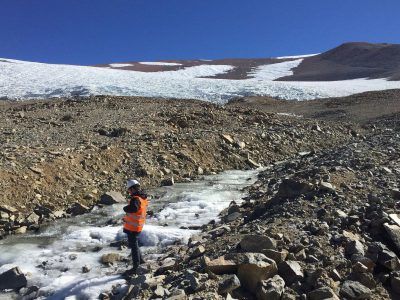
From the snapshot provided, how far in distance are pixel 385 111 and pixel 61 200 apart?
58.8 ft

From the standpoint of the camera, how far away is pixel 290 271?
15.0 feet

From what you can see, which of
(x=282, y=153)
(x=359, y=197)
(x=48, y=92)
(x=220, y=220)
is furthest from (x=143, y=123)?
(x=48, y=92)

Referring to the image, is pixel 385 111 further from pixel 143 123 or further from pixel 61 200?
pixel 61 200

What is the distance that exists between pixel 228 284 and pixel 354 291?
1.18 m

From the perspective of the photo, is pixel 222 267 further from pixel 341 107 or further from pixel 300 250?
pixel 341 107

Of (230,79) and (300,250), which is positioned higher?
(230,79)

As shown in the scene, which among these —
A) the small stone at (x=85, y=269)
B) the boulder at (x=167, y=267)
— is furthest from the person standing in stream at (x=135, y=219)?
the small stone at (x=85, y=269)

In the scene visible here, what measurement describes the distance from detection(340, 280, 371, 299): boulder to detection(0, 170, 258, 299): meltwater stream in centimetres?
240

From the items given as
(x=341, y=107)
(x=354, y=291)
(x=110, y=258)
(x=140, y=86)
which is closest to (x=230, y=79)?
(x=140, y=86)

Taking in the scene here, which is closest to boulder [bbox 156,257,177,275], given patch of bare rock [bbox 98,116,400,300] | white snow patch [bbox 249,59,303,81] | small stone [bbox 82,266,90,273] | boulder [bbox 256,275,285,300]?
patch of bare rock [bbox 98,116,400,300]

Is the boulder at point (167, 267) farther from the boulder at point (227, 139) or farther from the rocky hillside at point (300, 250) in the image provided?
the boulder at point (227, 139)

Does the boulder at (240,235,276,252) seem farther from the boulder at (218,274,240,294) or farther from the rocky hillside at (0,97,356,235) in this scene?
the rocky hillside at (0,97,356,235)

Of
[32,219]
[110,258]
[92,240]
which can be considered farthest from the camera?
[32,219]

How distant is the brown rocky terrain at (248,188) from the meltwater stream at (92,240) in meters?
0.38
